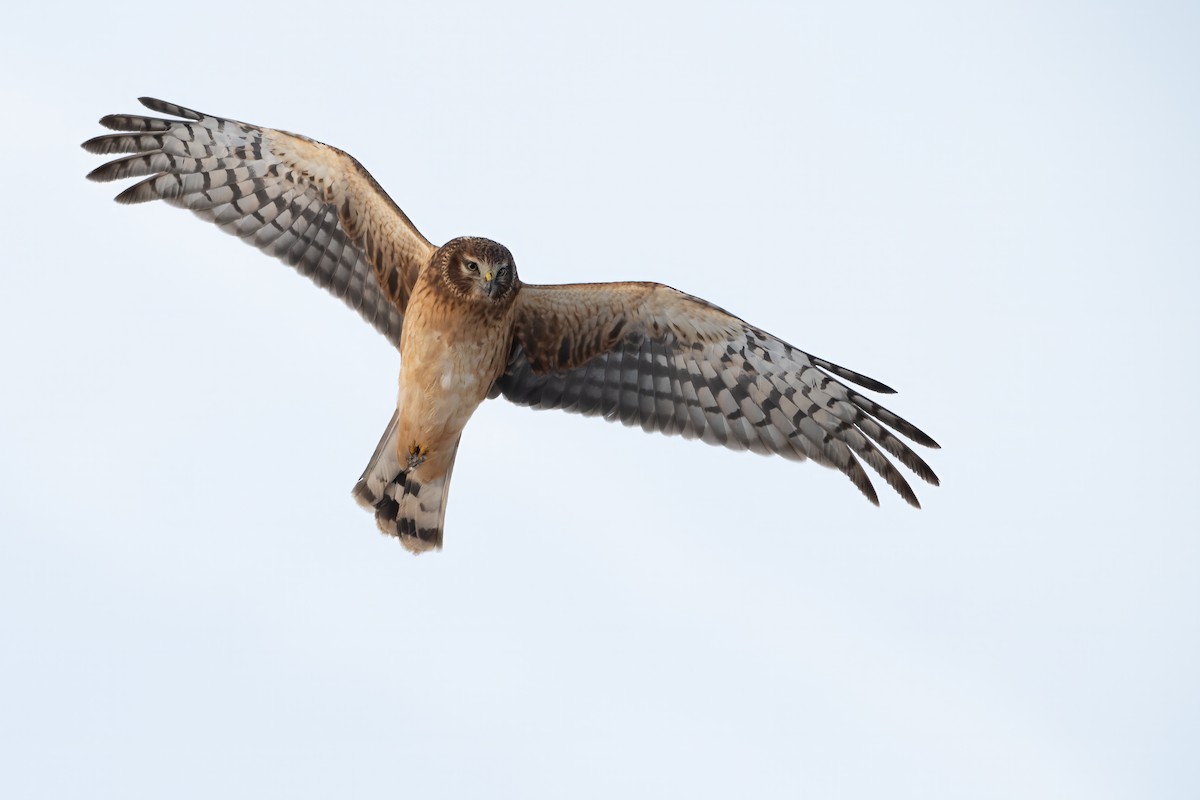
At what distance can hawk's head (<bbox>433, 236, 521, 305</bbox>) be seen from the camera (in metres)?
9.23

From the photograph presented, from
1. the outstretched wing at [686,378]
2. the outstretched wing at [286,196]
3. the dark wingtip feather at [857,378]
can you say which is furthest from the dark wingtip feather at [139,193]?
Answer: the dark wingtip feather at [857,378]

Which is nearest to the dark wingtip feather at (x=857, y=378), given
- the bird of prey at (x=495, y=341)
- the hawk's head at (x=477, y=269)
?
the bird of prey at (x=495, y=341)

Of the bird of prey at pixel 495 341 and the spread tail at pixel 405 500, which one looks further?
the spread tail at pixel 405 500

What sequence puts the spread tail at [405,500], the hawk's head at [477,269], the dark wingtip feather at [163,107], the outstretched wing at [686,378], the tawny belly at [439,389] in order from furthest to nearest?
the spread tail at [405,500] → the outstretched wing at [686,378] → the dark wingtip feather at [163,107] → the tawny belly at [439,389] → the hawk's head at [477,269]

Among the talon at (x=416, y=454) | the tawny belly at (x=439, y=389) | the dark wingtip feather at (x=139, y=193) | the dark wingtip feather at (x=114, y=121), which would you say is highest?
the dark wingtip feather at (x=114, y=121)

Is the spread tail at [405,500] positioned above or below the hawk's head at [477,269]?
below

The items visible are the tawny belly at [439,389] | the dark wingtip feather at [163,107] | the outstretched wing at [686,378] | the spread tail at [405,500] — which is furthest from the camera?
the spread tail at [405,500]

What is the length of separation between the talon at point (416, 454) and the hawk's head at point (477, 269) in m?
1.19

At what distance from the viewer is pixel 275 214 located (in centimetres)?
1027

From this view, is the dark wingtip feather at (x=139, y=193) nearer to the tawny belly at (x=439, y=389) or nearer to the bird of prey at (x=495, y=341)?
the bird of prey at (x=495, y=341)

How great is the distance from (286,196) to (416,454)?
2.07 metres

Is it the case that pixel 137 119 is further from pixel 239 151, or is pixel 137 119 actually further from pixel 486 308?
pixel 486 308

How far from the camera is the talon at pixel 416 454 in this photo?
9.93 meters

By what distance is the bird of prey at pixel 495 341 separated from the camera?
391 inches
